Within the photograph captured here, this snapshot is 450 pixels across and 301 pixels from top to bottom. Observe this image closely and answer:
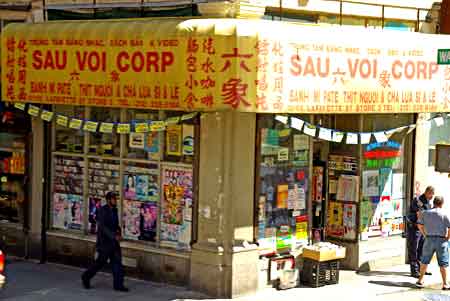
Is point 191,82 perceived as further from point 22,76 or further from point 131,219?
point 22,76

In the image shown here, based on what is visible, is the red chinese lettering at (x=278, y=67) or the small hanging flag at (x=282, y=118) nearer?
the red chinese lettering at (x=278, y=67)

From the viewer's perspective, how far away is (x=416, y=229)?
17297 millimetres

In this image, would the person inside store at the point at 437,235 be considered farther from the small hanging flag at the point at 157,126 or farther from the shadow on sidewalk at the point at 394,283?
the small hanging flag at the point at 157,126

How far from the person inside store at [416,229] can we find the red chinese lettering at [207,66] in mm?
5183

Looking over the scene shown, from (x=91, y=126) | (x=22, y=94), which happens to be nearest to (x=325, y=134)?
(x=91, y=126)

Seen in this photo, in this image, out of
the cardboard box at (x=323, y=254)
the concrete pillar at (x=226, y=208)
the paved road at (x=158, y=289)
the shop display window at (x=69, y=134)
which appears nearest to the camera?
the concrete pillar at (x=226, y=208)

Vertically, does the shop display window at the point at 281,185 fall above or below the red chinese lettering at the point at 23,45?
below

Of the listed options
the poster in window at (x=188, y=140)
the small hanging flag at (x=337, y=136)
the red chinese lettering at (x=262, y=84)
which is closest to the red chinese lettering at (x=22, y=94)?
the poster in window at (x=188, y=140)

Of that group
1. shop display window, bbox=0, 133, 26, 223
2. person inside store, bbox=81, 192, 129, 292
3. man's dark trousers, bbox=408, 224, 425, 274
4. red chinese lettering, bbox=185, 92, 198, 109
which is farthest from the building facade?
person inside store, bbox=81, 192, 129, 292

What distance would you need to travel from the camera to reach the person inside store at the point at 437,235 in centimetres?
1603

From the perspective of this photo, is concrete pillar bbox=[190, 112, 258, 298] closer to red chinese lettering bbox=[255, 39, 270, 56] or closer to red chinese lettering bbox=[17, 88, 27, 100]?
red chinese lettering bbox=[255, 39, 270, 56]

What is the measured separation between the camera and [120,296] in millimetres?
15117

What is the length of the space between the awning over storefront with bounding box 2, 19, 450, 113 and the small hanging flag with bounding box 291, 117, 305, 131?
0.51 metres

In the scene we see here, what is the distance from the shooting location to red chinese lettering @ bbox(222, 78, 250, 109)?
549 inches
